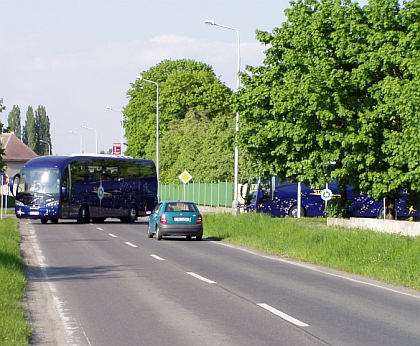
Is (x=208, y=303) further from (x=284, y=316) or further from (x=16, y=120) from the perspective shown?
(x=16, y=120)

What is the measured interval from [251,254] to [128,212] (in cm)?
2639

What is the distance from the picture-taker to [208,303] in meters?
12.2

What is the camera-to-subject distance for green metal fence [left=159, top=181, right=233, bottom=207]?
64000 mm

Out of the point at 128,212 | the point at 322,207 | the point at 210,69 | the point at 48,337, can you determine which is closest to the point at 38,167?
the point at 128,212

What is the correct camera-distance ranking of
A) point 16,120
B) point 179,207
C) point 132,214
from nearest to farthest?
point 179,207, point 132,214, point 16,120

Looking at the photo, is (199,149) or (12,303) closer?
(12,303)

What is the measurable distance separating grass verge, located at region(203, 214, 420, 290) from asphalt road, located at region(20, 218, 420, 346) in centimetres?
71

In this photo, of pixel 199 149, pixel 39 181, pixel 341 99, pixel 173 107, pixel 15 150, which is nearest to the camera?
pixel 341 99

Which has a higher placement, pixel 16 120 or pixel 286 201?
pixel 16 120

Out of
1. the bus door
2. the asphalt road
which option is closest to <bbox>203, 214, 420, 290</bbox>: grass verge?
the asphalt road

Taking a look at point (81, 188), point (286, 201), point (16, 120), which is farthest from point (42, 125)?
point (81, 188)

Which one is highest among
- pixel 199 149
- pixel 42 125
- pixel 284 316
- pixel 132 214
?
pixel 42 125

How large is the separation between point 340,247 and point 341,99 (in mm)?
11384

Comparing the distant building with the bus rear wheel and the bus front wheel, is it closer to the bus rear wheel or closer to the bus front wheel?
the bus rear wheel
